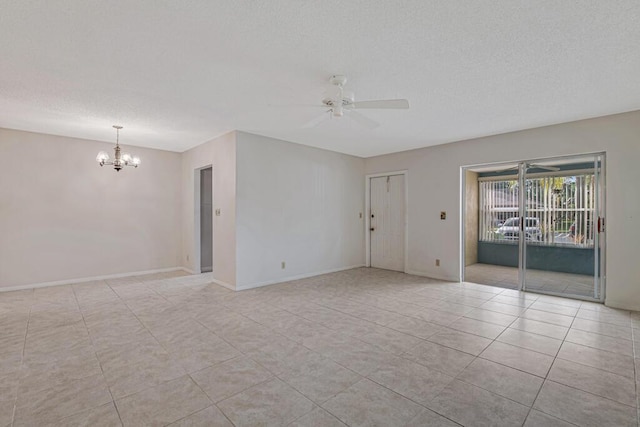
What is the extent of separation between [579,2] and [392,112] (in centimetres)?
218

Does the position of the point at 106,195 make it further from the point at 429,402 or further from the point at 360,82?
the point at 429,402

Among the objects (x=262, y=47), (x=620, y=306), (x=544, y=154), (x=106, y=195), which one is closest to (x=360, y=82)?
(x=262, y=47)

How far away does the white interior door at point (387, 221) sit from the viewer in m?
6.55

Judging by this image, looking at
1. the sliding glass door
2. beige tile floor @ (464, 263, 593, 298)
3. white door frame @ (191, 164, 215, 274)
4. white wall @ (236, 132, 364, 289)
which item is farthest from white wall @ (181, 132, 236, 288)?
the sliding glass door

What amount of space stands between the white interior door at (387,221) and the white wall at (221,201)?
3.38m

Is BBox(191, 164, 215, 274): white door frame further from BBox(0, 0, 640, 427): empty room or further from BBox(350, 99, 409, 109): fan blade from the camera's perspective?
BBox(350, 99, 409, 109): fan blade

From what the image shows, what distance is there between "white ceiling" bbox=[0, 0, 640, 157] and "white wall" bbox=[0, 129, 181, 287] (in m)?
0.85

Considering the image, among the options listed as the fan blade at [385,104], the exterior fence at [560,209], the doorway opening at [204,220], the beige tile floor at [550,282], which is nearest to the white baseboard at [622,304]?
the beige tile floor at [550,282]

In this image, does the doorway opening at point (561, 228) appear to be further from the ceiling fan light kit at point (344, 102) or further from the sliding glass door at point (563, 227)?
the ceiling fan light kit at point (344, 102)

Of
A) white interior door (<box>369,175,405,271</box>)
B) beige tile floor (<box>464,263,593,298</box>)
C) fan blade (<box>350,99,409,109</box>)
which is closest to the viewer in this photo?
fan blade (<box>350,99,409,109</box>)

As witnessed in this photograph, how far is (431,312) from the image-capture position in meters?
3.89

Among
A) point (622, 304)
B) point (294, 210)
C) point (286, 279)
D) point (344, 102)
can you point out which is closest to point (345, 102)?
point (344, 102)

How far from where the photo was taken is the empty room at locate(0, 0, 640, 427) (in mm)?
2096

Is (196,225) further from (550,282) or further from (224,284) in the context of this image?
(550,282)
